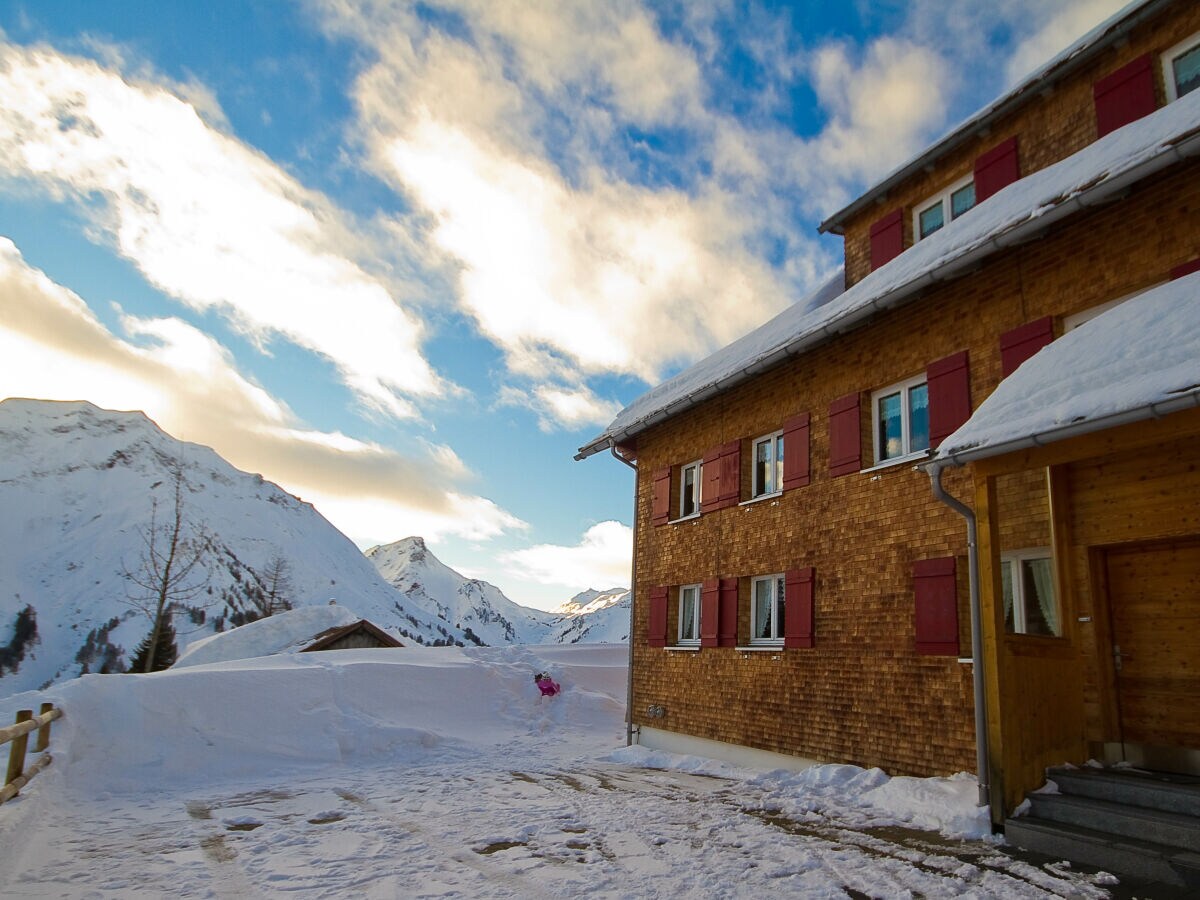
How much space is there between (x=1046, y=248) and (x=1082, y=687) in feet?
14.3

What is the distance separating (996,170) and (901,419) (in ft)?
11.7

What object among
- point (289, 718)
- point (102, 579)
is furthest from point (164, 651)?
point (102, 579)

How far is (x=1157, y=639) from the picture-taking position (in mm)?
6445

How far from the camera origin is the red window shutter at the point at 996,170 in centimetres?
953

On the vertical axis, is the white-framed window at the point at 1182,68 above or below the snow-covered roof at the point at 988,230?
above

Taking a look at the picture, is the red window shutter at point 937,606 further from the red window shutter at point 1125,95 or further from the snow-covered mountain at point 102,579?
the snow-covered mountain at point 102,579

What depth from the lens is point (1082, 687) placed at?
6.70m

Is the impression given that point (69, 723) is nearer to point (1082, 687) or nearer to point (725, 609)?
point (725, 609)

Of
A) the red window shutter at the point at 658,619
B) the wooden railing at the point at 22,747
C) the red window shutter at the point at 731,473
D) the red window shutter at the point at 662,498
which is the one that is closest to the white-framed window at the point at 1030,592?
the red window shutter at the point at 731,473

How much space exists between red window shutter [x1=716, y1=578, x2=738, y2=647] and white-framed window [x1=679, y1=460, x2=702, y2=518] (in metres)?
1.79

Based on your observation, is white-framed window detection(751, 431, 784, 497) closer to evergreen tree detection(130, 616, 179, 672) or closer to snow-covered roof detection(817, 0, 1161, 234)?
snow-covered roof detection(817, 0, 1161, 234)

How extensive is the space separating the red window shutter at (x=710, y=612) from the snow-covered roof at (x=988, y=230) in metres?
3.02

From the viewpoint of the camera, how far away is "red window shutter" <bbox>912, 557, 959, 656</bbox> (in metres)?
7.92

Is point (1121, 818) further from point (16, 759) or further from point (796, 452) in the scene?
point (16, 759)
